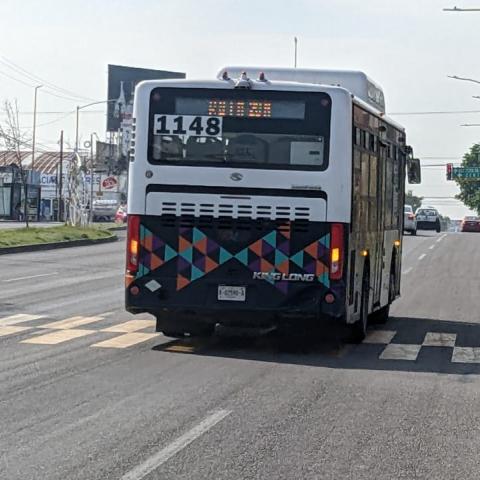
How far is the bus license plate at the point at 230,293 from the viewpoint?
45.1 feet

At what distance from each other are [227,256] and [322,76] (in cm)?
360

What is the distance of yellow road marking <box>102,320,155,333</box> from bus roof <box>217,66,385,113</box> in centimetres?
361

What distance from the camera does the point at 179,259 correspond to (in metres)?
13.9

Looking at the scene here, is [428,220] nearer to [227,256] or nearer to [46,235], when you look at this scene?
[46,235]

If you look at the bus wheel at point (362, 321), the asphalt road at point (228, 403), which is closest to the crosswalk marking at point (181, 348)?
the asphalt road at point (228, 403)

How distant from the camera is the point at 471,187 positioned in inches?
5271

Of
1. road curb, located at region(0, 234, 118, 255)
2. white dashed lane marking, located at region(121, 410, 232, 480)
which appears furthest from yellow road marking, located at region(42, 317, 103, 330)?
road curb, located at region(0, 234, 118, 255)

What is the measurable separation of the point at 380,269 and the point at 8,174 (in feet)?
227

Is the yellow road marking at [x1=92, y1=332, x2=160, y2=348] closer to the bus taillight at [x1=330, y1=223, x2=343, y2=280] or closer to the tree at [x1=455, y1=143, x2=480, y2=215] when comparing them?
the bus taillight at [x1=330, y1=223, x2=343, y2=280]

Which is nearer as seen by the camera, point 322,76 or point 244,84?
point 244,84

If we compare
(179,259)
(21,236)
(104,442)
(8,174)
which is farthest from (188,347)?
(8,174)

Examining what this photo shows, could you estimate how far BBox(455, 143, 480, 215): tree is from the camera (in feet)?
432

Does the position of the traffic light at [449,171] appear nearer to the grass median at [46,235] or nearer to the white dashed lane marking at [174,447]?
the grass median at [46,235]

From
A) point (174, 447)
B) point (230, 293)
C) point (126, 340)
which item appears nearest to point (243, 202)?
point (230, 293)
